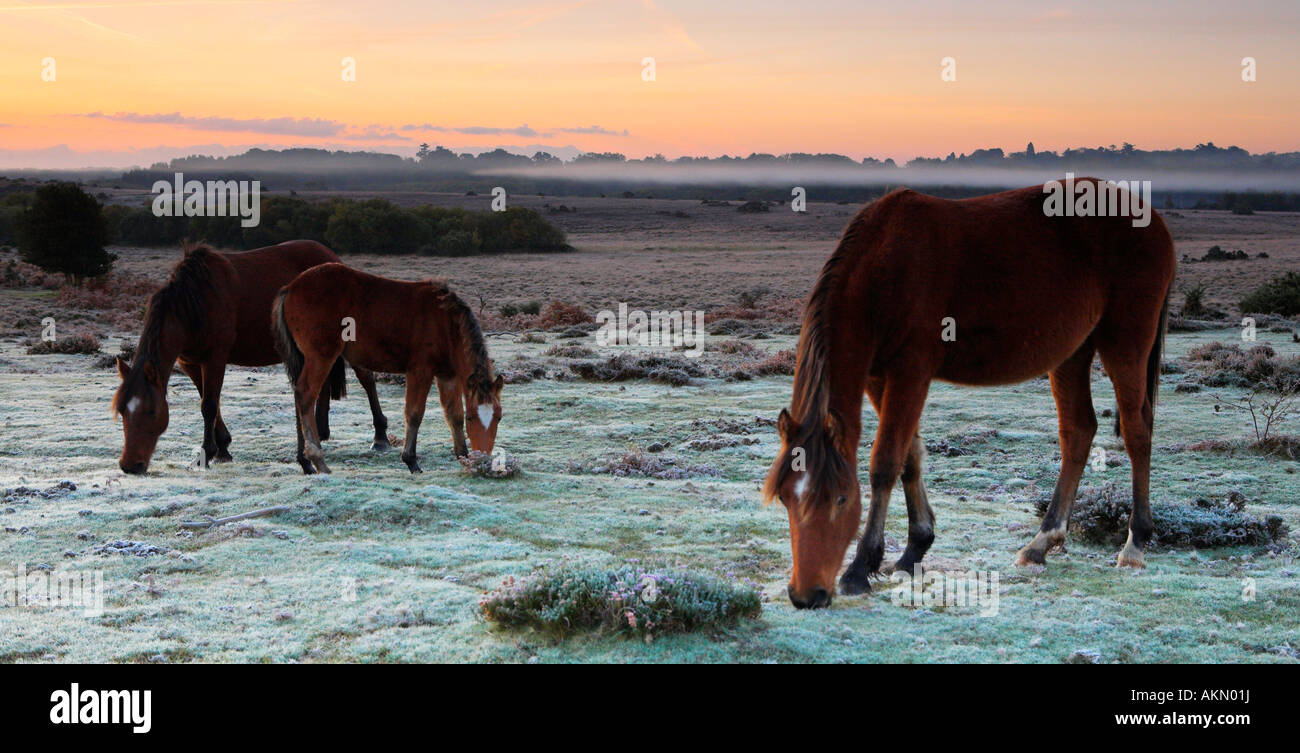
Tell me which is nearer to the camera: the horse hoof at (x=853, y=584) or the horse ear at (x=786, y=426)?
the horse ear at (x=786, y=426)

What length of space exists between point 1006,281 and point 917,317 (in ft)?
2.77

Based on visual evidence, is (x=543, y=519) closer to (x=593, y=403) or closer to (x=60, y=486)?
(x=60, y=486)

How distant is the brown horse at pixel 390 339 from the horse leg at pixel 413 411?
0.04 feet

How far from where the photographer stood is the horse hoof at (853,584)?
6258mm

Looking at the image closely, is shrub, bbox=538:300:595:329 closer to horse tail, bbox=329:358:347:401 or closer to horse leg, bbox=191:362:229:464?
horse tail, bbox=329:358:347:401

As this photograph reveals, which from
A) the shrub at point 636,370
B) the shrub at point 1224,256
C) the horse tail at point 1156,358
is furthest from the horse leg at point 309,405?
the shrub at point 1224,256

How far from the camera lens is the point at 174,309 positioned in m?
10.8

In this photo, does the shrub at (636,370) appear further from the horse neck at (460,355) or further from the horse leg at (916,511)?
the horse leg at (916,511)

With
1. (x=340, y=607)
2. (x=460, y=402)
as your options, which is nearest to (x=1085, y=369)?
(x=340, y=607)

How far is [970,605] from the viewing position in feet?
19.7

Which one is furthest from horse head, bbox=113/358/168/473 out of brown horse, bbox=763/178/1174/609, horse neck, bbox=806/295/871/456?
horse neck, bbox=806/295/871/456

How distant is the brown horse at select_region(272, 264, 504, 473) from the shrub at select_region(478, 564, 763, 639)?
18.3ft

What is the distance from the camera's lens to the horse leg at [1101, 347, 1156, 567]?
23.6 ft

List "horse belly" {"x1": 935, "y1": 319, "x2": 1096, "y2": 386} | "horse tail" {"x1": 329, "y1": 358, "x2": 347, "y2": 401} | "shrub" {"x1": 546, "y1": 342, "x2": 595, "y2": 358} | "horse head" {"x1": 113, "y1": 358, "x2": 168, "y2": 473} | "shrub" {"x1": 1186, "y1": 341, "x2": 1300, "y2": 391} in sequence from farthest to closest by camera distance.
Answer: "shrub" {"x1": 546, "y1": 342, "x2": 595, "y2": 358} < "shrub" {"x1": 1186, "y1": 341, "x2": 1300, "y2": 391} < "horse tail" {"x1": 329, "y1": 358, "x2": 347, "y2": 401} < "horse head" {"x1": 113, "y1": 358, "x2": 168, "y2": 473} < "horse belly" {"x1": 935, "y1": 319, "x2": 1096, "y2": 386}
